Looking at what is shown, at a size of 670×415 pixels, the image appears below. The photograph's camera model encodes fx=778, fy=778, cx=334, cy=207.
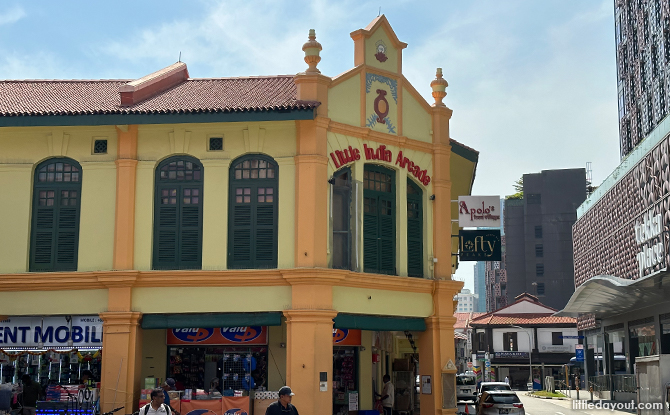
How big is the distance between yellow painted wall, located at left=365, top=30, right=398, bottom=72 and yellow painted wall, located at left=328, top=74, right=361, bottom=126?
0.83 metres

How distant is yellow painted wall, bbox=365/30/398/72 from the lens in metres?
23.3

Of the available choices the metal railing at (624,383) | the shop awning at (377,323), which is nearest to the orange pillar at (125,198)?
the shop awning at (377,323)

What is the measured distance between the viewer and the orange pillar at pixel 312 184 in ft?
69.2

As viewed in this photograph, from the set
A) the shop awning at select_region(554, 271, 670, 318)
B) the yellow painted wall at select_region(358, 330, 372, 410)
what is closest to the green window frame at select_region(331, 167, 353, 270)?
the yellow painted wall at select_region(358, 330, 372, 410)

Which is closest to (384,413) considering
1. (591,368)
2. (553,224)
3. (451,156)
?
(451,156)

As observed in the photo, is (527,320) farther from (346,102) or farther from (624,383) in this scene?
(346,102)

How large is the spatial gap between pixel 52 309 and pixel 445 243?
11570 mm

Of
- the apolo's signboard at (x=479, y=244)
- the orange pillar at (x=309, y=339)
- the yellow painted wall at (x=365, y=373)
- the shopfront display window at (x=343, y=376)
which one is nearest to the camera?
the orange pillar at (x=309, y=339)

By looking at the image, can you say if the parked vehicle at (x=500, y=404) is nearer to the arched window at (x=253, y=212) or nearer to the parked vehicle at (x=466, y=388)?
the parked vehicle at (x=466, y=388)

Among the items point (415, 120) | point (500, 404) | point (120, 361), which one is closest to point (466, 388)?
point (500, 404)

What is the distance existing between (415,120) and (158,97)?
A: 25.7 ft

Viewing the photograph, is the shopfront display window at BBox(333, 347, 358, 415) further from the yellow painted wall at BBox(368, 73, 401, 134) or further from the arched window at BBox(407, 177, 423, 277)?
the yellow painted wall at BBox(368, 73, 401, 134)

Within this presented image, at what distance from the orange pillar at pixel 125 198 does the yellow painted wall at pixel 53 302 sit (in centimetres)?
118

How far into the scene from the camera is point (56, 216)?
22.1m
